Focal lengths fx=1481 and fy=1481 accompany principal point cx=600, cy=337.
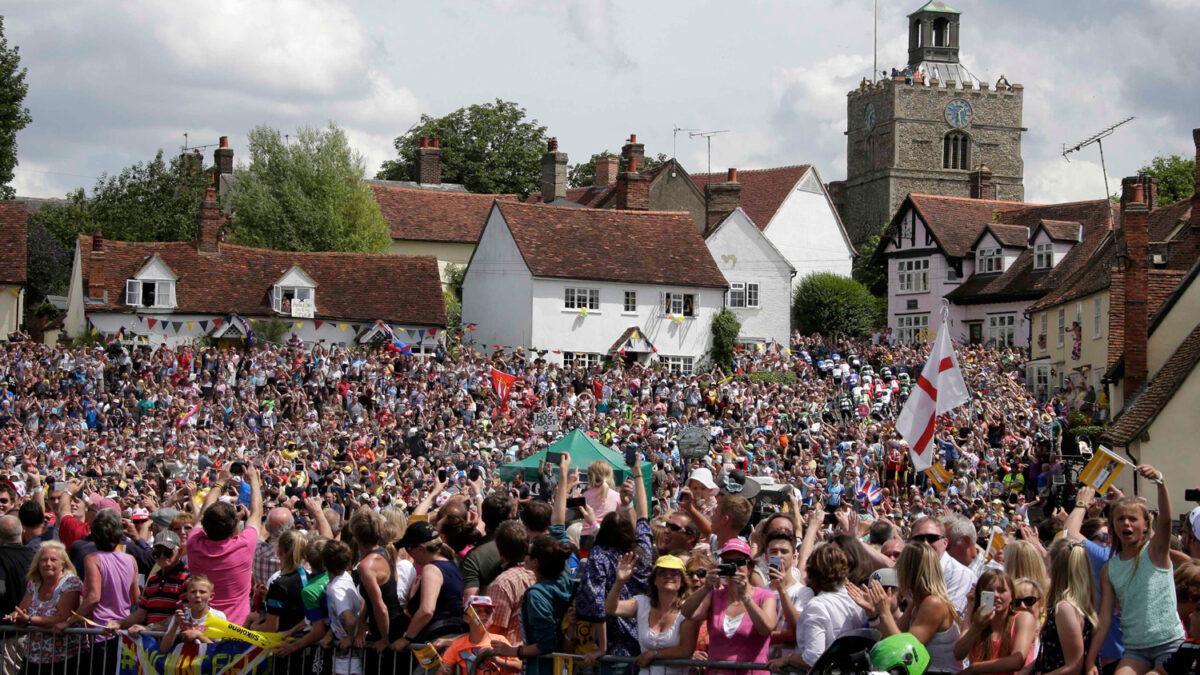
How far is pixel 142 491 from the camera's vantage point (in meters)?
24.9

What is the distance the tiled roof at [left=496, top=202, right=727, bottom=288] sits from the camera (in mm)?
48781

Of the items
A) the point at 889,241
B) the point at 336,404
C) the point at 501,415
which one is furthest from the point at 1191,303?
the point at 889,241

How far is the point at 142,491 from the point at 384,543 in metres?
16.5

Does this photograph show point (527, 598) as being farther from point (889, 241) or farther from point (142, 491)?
point (889, 241)

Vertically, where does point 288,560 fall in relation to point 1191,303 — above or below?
below

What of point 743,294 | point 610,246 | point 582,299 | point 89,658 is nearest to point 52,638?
point 89,658

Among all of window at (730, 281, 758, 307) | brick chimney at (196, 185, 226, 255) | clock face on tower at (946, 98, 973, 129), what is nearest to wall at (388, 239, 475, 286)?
brick chimney at (196, 185, 226, 255)

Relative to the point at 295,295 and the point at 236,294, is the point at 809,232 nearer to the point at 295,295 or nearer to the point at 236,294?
the point at 295,295

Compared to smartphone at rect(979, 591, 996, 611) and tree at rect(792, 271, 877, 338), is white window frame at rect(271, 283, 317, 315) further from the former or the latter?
smartphone at rect(979, 591, 996, 611)

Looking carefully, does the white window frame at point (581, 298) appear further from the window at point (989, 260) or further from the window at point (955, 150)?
the window at point (955, 150)

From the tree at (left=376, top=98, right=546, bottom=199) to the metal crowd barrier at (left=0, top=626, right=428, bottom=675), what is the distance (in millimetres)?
63730

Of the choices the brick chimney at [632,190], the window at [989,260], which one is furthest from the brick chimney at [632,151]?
the window at [989,260]

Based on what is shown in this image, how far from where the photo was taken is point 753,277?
176ft

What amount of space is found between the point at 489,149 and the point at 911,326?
2655 cm
